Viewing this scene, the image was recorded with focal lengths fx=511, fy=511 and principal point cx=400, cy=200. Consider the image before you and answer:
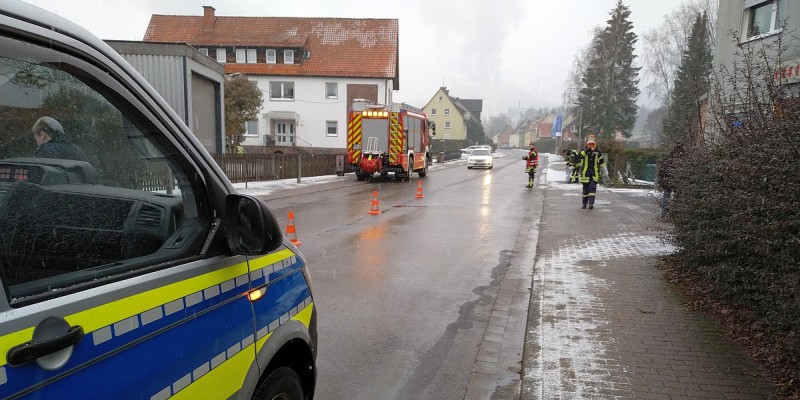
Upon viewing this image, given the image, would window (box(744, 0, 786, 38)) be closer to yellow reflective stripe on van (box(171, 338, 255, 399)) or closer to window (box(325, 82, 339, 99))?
yellow reflective stripe on van (box(171, 338, 255, 399))

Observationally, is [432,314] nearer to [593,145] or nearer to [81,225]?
[81,225]

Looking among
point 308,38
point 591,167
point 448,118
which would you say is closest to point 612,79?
point 308,38

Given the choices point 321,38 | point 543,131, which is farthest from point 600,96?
point 543,131

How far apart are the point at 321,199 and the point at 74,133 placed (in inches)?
561

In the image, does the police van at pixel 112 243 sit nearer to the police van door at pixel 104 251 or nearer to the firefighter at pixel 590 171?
the police van door at pixel 104 251

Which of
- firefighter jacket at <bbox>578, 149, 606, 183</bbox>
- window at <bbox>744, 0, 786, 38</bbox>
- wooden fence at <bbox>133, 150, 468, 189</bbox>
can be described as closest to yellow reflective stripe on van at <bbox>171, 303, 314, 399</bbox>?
firefighter jacket at <bbox>578, 149, 606, 183</bbox>

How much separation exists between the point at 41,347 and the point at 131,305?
307 mm

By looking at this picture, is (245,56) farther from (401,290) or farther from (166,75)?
(401,290)

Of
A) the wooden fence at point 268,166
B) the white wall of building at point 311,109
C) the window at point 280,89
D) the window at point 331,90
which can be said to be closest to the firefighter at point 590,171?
the wooden fence at point 268,166

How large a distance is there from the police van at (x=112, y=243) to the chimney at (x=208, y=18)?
4740 cm

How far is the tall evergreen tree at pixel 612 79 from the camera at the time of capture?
175 feet

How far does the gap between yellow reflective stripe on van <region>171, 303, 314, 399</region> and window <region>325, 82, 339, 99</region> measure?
42273 mm

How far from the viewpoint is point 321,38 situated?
44719mm

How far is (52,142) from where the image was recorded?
62.7 inches
